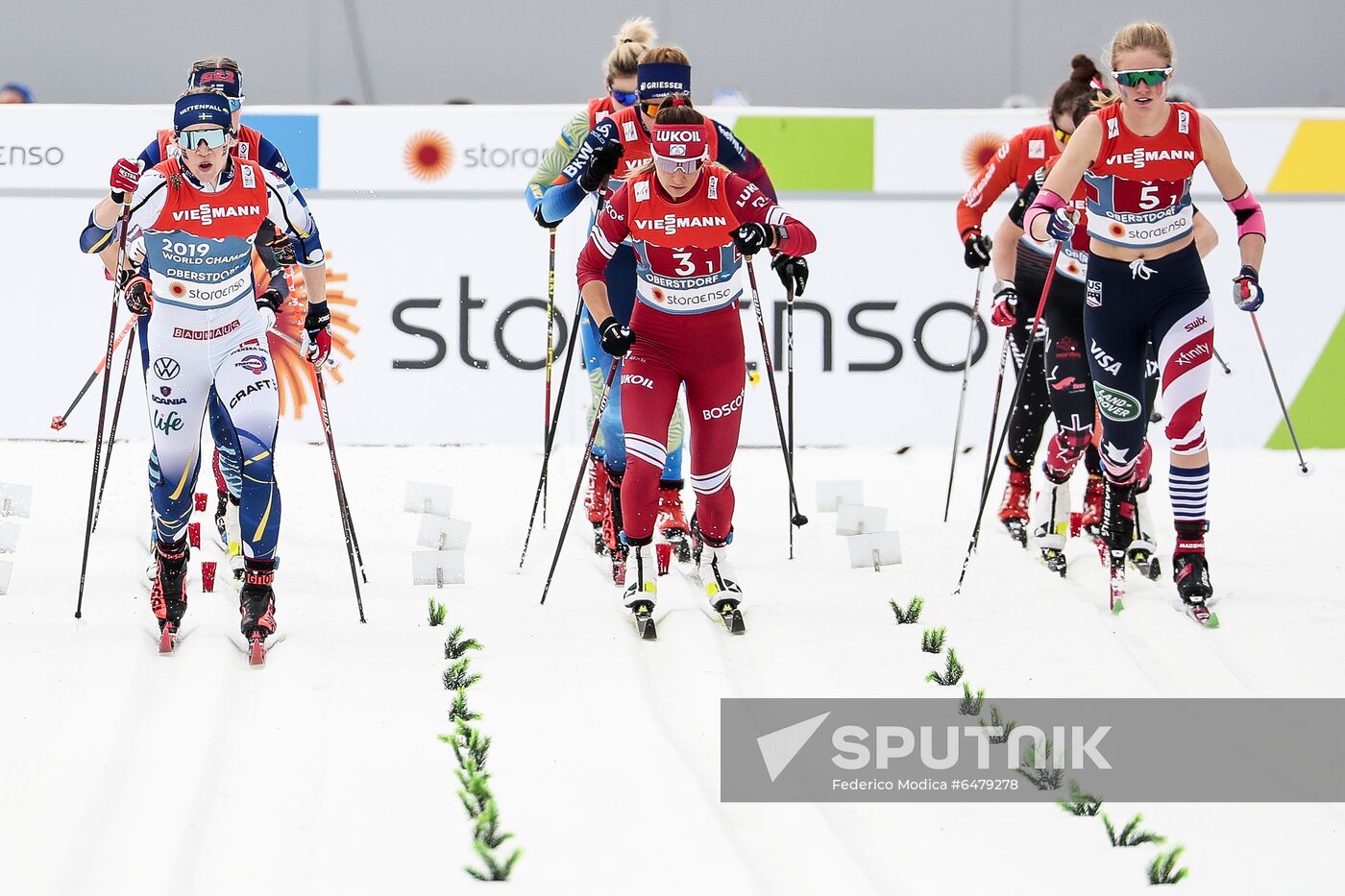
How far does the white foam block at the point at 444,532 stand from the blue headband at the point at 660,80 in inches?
82.8

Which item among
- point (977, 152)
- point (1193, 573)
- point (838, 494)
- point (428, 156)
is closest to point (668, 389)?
point (1193, 573)

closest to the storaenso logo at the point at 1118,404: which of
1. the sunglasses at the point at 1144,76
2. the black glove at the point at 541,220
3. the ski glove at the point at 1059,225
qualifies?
the ski glove at the point at 1059,225

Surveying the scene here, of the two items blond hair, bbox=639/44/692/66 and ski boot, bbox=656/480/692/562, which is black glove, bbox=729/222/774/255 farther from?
ski boot, bbox=656/480/692/562

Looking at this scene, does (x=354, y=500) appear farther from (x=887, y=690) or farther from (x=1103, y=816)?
(x=1103, y=816)

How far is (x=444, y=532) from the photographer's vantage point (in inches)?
282

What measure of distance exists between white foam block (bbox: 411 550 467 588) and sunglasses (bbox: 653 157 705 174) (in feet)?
6.63

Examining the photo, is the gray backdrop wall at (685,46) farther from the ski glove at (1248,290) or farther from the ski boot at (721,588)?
the ski boot at (721,588)

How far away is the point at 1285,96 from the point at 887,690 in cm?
902

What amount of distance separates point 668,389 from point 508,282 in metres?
3.71

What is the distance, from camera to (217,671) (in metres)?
5.31

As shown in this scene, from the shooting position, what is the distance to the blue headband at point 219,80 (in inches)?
213

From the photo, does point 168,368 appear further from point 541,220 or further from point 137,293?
point 541,220

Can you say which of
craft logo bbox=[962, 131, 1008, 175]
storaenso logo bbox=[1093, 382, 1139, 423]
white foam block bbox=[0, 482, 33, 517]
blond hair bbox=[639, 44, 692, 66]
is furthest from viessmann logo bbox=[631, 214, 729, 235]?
craft logo bbox=[962, 131, 1008, 175]

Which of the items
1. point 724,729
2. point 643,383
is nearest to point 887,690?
point 724,729
